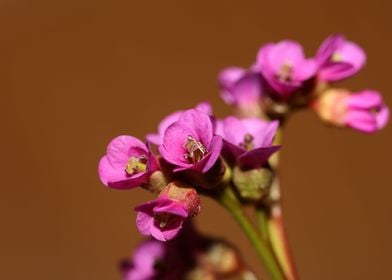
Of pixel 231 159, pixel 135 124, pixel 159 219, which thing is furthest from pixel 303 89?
pixel 135 124

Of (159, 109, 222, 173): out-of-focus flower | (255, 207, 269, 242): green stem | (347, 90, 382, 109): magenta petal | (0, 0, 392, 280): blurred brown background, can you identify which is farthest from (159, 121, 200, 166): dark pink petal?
(0, 0, 392, 280): blurred brown background

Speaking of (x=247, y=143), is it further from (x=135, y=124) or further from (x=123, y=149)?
(x=135, y=124)

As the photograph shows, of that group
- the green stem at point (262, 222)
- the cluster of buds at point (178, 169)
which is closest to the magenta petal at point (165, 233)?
the cluster of buds at point (178, 169)

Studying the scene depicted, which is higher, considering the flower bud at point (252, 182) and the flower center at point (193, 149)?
the flower center at point (193, 149)

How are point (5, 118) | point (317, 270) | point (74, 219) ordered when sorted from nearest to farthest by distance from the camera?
point (317, 270)
point (74, 219)
point (5, 118)

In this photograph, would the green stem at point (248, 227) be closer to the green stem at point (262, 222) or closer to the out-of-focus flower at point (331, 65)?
the green stem at point (262, 222)

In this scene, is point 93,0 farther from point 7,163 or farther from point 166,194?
point 166,194

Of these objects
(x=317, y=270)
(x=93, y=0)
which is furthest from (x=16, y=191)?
(x=317, y=270)
